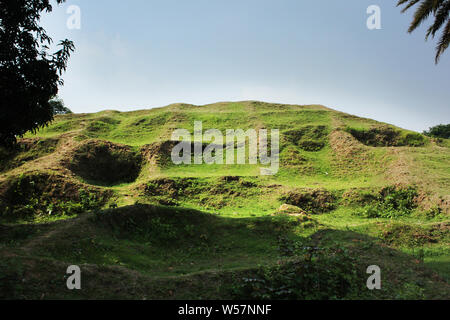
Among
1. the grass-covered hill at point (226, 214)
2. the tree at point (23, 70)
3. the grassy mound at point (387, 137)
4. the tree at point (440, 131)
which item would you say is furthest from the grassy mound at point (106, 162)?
the tree at point (440, 131)

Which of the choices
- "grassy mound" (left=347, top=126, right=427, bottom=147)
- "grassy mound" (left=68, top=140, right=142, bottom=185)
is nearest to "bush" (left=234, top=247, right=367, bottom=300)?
"grassy mound" (left=68, top=140, right=142, bottom=185)

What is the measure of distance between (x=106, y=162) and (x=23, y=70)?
11.7 metres

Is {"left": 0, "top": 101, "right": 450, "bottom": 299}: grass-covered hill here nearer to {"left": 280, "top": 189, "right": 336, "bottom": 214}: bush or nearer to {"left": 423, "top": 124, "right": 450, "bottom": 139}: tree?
{"left": 280, "top": 189, "right": 336, "bottom": 214}: bush

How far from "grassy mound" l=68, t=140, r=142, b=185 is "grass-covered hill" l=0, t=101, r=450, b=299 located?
9cm

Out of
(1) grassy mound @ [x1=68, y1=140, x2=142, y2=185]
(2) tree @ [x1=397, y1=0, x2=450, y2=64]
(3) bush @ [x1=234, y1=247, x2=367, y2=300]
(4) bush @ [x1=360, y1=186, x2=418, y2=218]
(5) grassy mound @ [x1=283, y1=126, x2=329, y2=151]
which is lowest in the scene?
(3) bush @ [x1=234, y1=247, x2=367, y2=300]

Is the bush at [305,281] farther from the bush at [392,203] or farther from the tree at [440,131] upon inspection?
the tree at [440,131]

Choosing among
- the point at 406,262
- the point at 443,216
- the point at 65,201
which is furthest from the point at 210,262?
the point at 443,216

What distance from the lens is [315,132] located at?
87.8 feet

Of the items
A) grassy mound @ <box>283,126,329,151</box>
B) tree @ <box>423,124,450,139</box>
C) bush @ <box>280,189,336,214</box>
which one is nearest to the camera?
bush @ <box>280,189,336,214</box>

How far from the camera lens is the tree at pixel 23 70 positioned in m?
9.74

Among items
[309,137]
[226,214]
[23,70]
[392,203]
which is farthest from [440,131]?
[23,70]

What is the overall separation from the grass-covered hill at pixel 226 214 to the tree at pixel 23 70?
3675 mm

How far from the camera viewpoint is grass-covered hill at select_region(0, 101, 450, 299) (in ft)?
22.0
